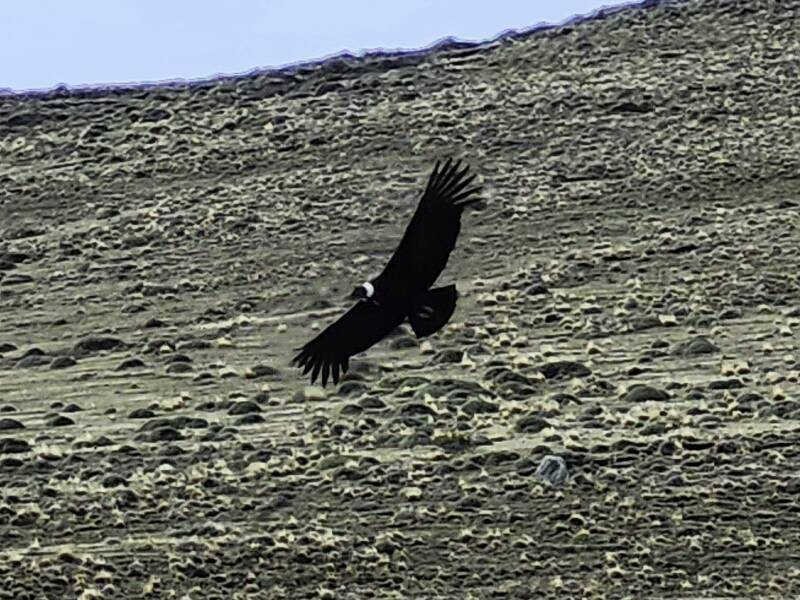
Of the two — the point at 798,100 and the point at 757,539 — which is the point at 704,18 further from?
the point at 757,539

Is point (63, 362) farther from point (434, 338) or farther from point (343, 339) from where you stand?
point (343, 339)

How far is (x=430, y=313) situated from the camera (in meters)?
11.1

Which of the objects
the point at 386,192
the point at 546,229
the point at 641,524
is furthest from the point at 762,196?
the point at 641,524

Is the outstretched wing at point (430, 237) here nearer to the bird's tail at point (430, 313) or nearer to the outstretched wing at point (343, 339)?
the bird's tail at point (430, 313)

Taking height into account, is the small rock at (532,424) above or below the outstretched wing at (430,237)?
below

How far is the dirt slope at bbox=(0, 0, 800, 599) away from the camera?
57.2ft

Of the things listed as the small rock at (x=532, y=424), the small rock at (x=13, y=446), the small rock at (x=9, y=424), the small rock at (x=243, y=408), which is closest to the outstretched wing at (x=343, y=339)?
the small rock at (x=532, y=424)

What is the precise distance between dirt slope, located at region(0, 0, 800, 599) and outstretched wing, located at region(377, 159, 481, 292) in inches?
219

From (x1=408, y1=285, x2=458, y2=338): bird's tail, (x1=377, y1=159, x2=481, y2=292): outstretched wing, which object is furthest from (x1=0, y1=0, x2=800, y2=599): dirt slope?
(x1=377, y1=159, x2=481, y2=292): outstretched wing

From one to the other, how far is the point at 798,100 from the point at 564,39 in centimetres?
482

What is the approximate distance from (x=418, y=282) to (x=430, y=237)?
213 mm

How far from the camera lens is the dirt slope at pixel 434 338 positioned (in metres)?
17.4

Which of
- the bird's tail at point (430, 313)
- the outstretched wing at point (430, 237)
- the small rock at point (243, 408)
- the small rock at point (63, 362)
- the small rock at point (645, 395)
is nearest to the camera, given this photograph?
the outstretched wing at point (430, 237)

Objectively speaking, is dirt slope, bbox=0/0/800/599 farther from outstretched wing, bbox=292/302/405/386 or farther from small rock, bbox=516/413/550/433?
outstretched wing, bbox=292/302/405/386
